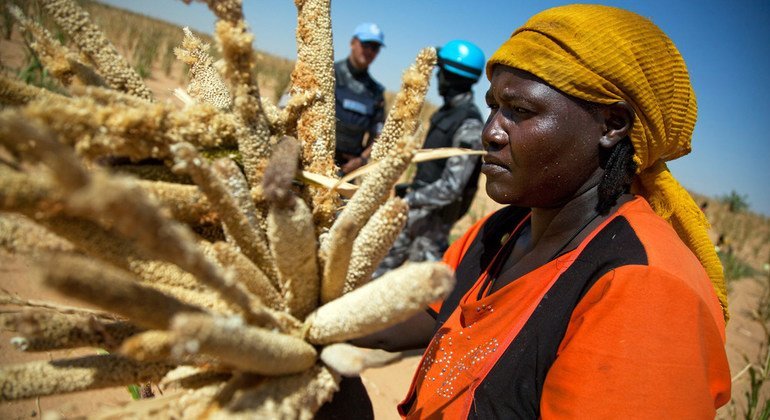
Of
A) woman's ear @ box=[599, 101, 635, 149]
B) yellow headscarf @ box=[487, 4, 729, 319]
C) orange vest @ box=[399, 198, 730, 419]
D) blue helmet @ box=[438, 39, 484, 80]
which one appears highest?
blue helmet @ box=[438, 39, 484, 80]

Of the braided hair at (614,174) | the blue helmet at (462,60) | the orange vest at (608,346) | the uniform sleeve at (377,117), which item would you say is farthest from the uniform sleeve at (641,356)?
the uniform sleeve at (377,117)

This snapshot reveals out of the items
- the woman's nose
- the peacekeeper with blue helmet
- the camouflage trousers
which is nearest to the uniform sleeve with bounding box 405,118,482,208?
the peacekeeper with blue helmet

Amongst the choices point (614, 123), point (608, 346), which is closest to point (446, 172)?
point (614, 123)

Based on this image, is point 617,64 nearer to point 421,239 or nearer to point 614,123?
point 614,123

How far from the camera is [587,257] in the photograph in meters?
1.07

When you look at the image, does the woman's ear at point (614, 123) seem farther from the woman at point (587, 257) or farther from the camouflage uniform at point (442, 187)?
the camouflage uniform at point (442, 187)

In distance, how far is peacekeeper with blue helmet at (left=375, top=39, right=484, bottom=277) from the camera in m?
3.84

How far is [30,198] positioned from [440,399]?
103cm

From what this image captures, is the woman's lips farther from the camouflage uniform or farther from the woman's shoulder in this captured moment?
the camouflage uniform

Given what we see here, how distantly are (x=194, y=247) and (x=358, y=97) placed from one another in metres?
4.55

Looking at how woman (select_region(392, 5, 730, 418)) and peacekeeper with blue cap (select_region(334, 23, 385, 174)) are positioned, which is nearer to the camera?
woman (select_region(392, 5, 730, 418))

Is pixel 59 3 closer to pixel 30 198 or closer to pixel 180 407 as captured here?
pixel 30 198

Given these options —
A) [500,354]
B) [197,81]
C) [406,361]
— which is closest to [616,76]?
[500,354]

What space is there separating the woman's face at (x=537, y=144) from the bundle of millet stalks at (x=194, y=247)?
1.59 feet
